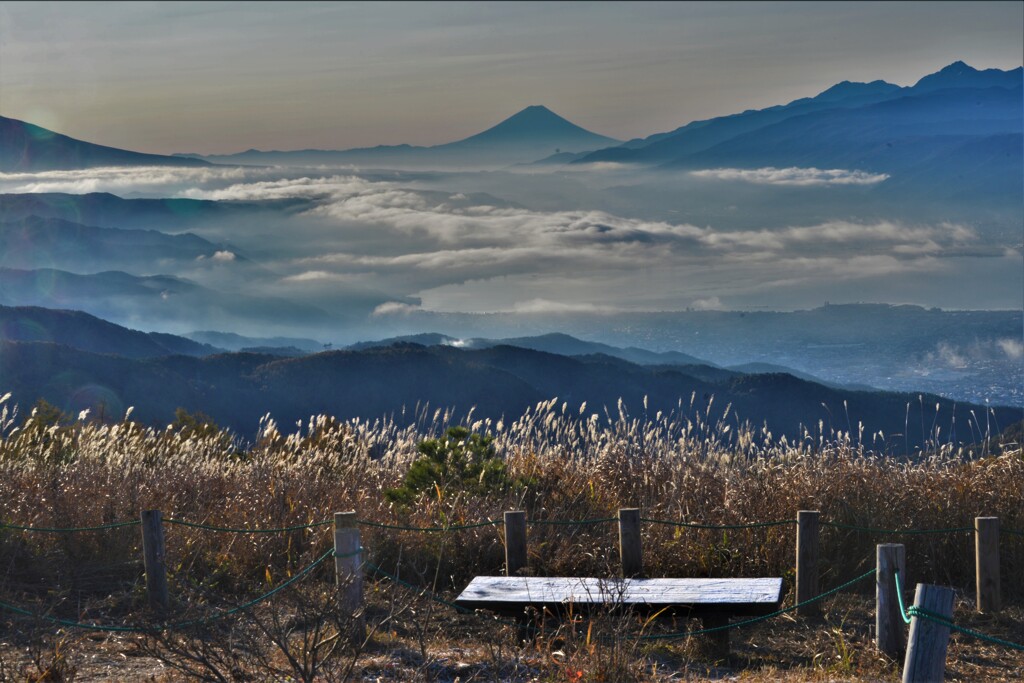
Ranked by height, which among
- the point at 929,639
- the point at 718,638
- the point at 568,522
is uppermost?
the point at 929,639

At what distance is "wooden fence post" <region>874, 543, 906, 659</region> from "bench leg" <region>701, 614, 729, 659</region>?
0.97 m

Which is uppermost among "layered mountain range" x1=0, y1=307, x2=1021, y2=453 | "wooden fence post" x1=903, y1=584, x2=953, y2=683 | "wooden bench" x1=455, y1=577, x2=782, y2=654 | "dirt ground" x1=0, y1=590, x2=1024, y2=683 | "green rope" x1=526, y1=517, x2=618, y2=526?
"wooden fence post" x1=903, y1=584, x2=953, y2=683

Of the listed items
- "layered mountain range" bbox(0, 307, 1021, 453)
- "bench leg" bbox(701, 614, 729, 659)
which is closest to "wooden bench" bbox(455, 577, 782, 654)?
"bench leg" bbox(701, 614, 729, 659)

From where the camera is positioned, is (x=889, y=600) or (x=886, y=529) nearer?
(x=889, y=600)

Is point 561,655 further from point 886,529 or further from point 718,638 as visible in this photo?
point 886,529

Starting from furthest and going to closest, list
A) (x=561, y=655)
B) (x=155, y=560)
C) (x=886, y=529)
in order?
1. (x=886, y=529)
2. (x=155, y=560)
3. (x=561, y=655)

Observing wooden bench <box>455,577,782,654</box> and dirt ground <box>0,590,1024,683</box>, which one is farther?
wooden bench <box>455,577,782,654</box>

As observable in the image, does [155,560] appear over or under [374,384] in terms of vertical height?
over

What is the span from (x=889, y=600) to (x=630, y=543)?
200 cm

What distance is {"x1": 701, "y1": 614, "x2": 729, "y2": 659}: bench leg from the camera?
7523 millimetres

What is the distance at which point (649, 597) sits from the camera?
7.43 metres

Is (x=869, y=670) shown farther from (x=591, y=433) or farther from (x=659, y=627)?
(x=591, y=433)

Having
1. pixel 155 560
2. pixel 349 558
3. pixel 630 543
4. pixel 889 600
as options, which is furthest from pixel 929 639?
pixel 155 560

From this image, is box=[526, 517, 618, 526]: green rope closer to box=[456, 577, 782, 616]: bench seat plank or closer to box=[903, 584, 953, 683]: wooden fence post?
box=[456, 577, 782, 616]: bench seat plank
